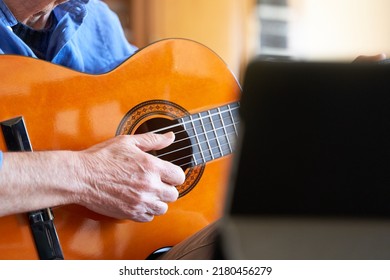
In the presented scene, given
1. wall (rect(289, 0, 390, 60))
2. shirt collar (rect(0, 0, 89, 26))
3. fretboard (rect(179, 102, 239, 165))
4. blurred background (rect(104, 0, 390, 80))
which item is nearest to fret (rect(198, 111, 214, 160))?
fretboard (rect(179, 102, 239, 165))

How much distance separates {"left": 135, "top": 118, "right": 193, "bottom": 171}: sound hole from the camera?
106 cm

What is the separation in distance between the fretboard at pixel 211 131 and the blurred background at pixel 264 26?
507 millimetres

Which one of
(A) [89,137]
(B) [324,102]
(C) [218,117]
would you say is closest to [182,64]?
(C) [218,117]

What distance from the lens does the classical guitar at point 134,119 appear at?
3.17ft

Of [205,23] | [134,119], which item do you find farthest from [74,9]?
[205,23]

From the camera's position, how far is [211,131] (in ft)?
3.59

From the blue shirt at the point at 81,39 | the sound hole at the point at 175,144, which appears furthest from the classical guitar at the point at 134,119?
the blue shirt at the point at 81,39

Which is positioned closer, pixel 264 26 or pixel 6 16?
pixel 6 16

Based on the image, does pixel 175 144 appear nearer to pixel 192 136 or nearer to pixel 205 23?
pixel 192 136

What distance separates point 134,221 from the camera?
1022 millimetres

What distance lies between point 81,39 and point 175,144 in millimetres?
321

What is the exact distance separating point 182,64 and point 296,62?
58 centimetres

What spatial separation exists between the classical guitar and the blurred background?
1.65 ft
